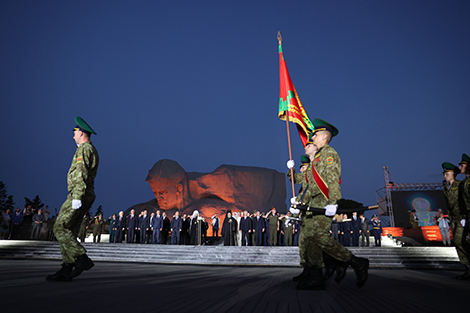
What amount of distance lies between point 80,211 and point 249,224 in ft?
36.5

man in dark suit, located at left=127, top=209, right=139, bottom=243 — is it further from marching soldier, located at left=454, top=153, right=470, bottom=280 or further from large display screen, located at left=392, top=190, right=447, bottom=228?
large display screen, located at left=392, top=190, right=447, bottom=228

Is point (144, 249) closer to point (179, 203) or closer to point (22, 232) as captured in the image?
point (22, 232)

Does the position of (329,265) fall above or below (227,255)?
above

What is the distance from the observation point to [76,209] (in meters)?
3.59

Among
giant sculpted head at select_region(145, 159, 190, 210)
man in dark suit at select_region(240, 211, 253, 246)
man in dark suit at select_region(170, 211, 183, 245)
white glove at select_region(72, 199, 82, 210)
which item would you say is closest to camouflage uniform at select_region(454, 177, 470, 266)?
white glove at select_region(72, 199, 82, 210)

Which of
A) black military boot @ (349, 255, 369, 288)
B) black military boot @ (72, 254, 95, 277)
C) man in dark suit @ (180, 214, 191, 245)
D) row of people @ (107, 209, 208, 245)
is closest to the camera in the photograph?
black military boot @ (349, 255, 369, 288)

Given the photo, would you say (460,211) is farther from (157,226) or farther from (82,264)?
(157,226)

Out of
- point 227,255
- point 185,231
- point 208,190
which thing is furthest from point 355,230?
point 208,190

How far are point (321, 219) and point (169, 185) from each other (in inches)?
953

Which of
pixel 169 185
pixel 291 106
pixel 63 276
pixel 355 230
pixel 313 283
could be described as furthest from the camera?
pixel 169 185

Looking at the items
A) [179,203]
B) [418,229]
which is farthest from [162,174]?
[418,229]

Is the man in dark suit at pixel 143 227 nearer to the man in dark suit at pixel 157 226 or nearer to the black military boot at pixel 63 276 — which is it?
the man in dark suit at pixel 157 226

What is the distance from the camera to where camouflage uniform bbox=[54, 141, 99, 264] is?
3449 mm

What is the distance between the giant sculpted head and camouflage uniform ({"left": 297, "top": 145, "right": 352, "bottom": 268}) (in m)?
23.7
